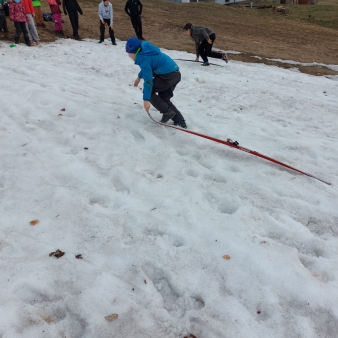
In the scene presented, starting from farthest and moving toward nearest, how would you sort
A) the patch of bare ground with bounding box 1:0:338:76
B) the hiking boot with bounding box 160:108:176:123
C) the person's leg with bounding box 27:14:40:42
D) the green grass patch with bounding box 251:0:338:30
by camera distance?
the green grass patch with bounding box 251:0:338:30 < the patch of bare ground with bounding box 1:0:338:76 < the person's leg with bounding box 27:14:40:42 < the hiking boot with bounding box 160:108:176:123

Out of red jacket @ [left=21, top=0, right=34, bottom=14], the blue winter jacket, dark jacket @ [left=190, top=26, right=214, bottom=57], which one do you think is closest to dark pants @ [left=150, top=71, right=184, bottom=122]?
the blue winter jacket

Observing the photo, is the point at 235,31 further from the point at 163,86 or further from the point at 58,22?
the point at 163,86

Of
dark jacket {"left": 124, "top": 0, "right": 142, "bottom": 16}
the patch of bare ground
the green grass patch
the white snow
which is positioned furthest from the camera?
the green grass patch

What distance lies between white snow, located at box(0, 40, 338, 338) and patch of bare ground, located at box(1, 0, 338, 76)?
7159 mm

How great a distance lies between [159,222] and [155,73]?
288 cm

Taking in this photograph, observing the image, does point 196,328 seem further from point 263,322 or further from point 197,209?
point 197,209

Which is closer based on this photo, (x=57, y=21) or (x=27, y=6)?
(x=27, y=6)

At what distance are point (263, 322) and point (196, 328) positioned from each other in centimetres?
58

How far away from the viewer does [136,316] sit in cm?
250

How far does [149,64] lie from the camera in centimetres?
490

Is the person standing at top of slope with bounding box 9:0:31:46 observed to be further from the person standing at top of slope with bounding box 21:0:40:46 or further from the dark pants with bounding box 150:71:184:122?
the dark pants with bounding box 150:71:184:122

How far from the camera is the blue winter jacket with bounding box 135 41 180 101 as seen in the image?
4.87 m

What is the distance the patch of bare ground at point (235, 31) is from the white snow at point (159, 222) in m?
7.16

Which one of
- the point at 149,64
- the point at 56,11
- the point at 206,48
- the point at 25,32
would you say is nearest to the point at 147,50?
the point at 149,64
